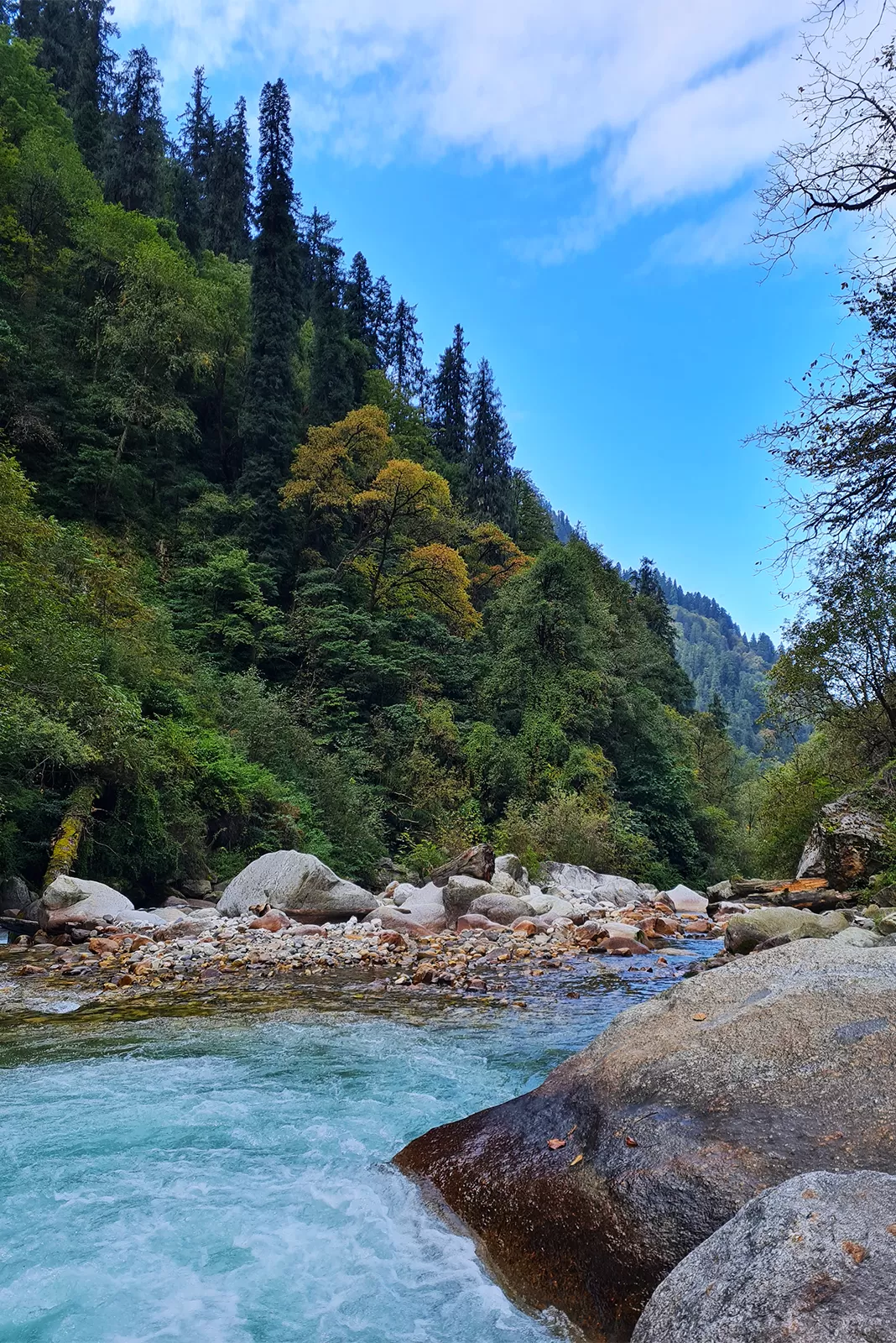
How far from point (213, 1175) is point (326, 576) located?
2500 centimetres

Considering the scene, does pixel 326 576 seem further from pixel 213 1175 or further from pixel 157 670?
pixel 213 1175

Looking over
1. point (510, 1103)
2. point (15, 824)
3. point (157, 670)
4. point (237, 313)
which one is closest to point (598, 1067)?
point (510, 1103)

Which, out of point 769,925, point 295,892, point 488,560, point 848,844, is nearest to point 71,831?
point 295,892

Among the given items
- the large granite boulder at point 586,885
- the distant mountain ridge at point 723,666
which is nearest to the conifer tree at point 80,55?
the large granite boulder at point 586,885

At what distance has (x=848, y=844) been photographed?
14.0 meters

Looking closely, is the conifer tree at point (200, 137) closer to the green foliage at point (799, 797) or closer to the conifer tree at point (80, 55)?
the conifer tree at point (80, 55)

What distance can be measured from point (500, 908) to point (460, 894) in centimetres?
72

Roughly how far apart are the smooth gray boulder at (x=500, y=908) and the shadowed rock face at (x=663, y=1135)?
28.8ft

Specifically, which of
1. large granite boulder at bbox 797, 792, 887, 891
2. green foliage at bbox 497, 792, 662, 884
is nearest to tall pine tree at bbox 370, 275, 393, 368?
green foliage at bbox 497, 792, 662, 884

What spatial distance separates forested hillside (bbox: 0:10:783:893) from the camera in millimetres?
13094

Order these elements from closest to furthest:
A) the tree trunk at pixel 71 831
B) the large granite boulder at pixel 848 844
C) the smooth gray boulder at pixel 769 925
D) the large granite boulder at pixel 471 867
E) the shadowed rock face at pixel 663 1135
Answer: the shadowed rock face at pixel 663 1135 → the smooth gray boulder at pixel 769 925 → the tree trunk at pixel 71 831 → the large granite boulder at pixel 848 844 → the large granite boulder at pixel 471 867

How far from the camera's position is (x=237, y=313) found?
35.9 metres

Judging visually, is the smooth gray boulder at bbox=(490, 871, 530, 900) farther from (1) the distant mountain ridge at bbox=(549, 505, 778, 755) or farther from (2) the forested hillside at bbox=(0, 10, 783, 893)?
(1) the distant mountain ridge at bbox=(549, 505, 778, 755)

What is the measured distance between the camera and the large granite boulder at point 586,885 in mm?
17016
